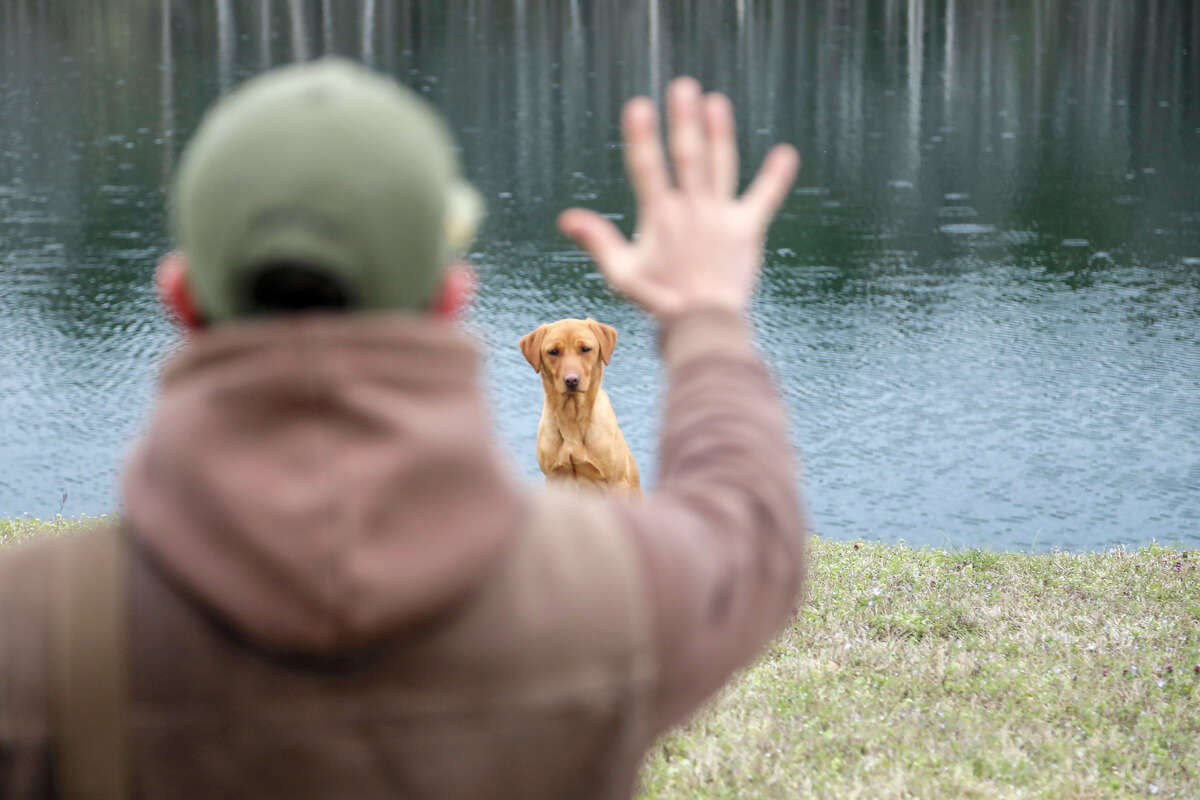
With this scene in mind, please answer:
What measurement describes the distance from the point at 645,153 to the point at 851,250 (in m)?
23.5

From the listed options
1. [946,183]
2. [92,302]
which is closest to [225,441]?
[92,302]

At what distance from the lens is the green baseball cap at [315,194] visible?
4.29 ft

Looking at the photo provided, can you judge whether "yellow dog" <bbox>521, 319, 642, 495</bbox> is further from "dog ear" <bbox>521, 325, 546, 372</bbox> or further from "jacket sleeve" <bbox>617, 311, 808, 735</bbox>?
"jacket sleeve" <bbox>617, 311, 808, 735</bbox>

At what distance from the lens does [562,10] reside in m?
63.0

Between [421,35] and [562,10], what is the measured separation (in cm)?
978

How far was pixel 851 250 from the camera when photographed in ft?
80.7

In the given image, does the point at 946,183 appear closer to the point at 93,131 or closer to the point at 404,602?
the point at 93,131

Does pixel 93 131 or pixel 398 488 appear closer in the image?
pixel 398 488

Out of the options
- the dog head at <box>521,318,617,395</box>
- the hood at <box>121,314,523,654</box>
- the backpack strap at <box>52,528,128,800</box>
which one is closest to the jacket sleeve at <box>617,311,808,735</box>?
the hood at <box>121,314,523,654</box>

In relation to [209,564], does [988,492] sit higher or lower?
lower

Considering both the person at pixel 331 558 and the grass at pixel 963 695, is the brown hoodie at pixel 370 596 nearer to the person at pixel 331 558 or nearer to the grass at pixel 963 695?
the person at pixel 331 558

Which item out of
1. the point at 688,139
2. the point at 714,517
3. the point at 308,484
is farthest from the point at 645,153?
the point at 308,484

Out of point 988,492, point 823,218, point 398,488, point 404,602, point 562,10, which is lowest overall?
point 988,492

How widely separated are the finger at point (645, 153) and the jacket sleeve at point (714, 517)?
0.54 ft
